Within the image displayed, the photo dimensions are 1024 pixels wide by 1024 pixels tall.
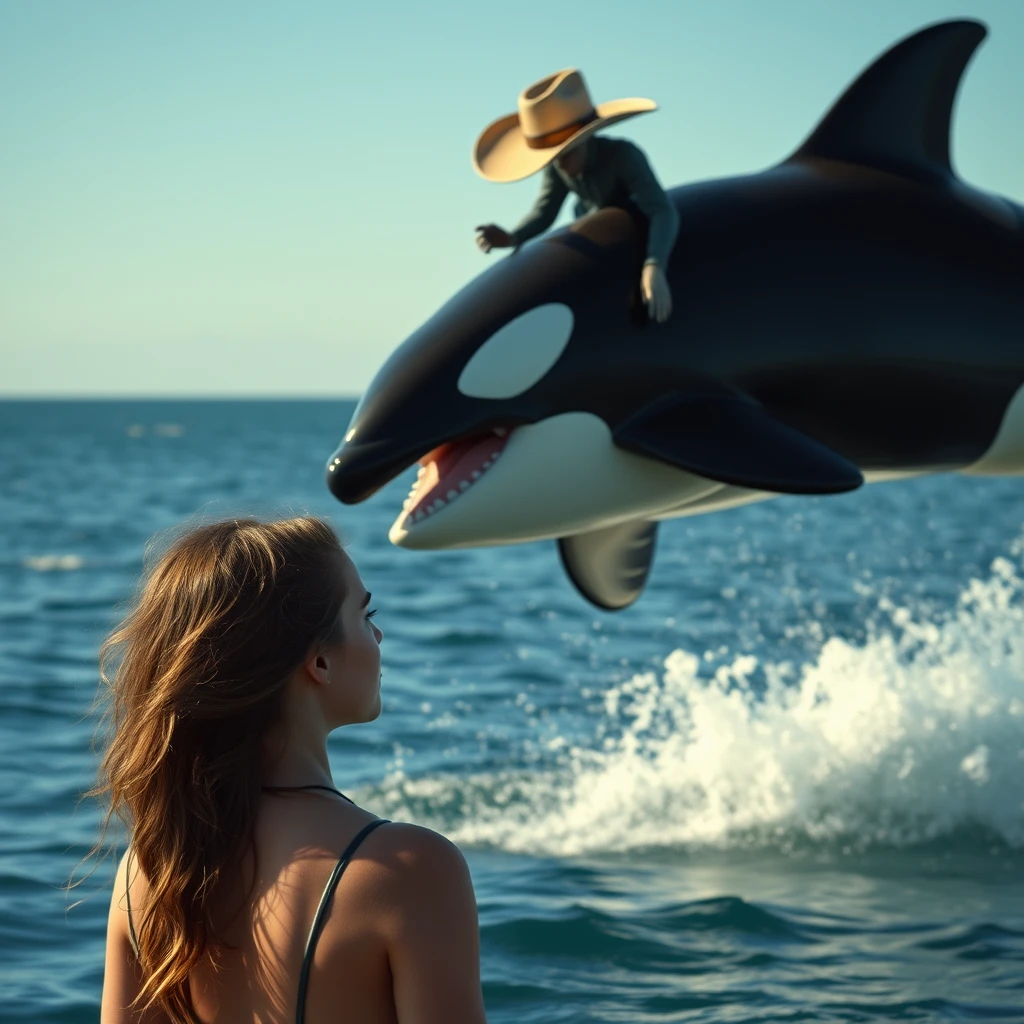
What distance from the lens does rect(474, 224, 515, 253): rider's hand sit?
16.0 ft

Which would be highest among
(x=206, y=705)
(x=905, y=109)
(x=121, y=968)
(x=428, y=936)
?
(x=905, y=109)

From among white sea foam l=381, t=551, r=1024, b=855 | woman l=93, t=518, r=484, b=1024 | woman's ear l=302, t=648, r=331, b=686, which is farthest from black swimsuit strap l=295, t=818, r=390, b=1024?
white sea foam l=381, t=551, r=1024, b=855

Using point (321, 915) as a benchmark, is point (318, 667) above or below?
above

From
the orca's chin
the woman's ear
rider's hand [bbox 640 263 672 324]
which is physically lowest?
the woman's ear

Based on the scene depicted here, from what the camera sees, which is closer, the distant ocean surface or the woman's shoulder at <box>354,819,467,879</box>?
the woman's shoulder at <box>354,819,467,879</box>

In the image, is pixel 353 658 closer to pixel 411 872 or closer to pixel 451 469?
pixel 411 872

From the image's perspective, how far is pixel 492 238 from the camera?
16.0 ft

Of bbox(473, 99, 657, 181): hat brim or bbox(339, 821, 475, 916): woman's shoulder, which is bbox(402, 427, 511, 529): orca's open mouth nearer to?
bbox(473, 99, 657, 181): hat brim

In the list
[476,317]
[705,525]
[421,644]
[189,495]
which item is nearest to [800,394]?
[476,317]

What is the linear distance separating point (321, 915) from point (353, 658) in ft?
1.38

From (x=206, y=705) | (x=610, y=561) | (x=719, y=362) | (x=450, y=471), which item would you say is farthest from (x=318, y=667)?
(x=610, y=561)

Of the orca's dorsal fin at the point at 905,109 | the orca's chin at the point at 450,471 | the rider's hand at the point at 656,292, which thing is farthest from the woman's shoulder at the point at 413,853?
the orca's dorsal fin at the point at 905,109

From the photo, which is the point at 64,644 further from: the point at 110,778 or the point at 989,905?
the point at 110,778

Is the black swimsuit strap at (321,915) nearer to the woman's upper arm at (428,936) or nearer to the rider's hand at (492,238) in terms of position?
the woman's upper arm at (428,936)
